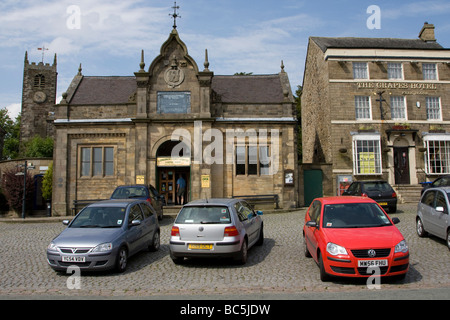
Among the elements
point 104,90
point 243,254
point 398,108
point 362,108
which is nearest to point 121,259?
point 243,254

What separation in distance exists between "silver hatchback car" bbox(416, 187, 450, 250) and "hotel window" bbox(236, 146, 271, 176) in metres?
10.8

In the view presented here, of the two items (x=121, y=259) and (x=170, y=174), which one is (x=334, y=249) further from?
(x=170, y=174)

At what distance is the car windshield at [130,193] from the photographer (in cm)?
1510

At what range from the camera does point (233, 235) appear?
26.9 feet

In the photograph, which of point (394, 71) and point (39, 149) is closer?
point (394, 71)

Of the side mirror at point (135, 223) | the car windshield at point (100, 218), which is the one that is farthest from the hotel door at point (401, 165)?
the car windshield at point (100, 218)

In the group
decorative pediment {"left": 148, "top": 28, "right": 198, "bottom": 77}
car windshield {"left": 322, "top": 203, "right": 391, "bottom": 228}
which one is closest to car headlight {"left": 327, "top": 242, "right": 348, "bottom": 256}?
car windshield {"left": 322, "top": 203, "right": 391, "bottom": 228}

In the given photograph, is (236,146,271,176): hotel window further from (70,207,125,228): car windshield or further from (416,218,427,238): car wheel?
(70,207,125,228): car windshield

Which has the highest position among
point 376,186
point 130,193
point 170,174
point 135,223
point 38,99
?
Result: point 38,99

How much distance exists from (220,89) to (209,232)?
57.5ft

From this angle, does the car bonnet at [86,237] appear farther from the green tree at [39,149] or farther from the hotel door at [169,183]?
the green tree at [39,149]

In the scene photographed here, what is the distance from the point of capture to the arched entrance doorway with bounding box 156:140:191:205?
68.4ft
